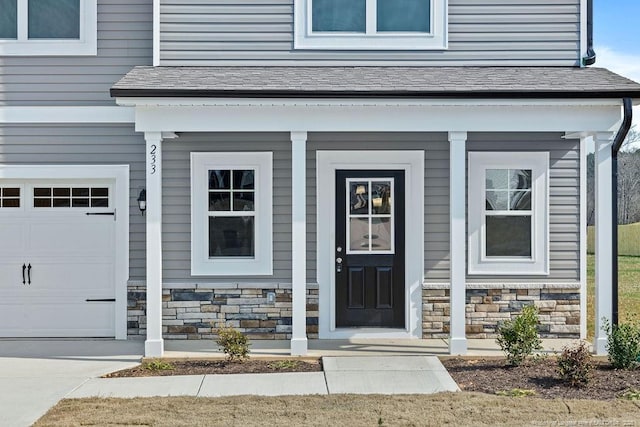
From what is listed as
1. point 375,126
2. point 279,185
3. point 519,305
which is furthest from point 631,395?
point 279,185

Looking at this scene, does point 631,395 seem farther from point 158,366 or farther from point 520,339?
point 158,366

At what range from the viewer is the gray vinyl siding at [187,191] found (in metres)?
9.80

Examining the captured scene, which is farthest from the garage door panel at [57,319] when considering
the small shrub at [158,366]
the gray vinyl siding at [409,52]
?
the gray vinyl siding at [409,52]

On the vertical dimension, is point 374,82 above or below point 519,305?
above

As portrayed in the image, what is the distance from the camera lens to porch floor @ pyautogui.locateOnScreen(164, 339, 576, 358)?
29.1ft

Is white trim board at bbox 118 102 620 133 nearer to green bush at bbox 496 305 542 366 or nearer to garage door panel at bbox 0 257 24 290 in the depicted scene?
green bush at bbox 496 305 542 366

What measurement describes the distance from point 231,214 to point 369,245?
6.05ft

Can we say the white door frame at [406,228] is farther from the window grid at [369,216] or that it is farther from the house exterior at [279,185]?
the window grid at [369,216]

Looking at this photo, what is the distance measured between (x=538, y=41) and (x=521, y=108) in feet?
5.32

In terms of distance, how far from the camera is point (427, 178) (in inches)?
388

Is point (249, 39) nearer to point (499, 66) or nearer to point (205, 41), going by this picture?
point (205, 41)

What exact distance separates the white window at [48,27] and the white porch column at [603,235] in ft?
21.0

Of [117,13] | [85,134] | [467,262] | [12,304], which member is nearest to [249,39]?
[117,13]

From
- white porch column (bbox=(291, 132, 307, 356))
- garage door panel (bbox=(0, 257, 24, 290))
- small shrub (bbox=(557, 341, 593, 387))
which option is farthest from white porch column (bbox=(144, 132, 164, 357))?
small shrub (bbox=(557, 341, 593, 387))
